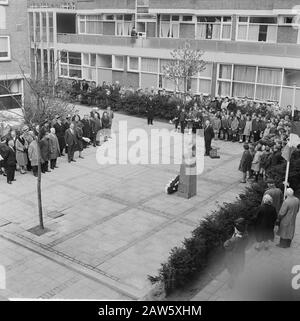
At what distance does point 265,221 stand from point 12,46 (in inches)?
652

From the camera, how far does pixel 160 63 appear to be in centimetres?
3353

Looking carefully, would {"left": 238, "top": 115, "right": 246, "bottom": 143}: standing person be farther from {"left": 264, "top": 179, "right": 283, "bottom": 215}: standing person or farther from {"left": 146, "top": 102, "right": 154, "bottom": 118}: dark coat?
{"left": 264, "top": 179, "right": 283, "bottom": 215}: standing person

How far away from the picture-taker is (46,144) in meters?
18.0

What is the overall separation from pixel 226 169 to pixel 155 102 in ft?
33.5

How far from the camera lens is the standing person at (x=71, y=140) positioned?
1930 cm

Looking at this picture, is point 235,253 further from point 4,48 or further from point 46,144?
point 4,48

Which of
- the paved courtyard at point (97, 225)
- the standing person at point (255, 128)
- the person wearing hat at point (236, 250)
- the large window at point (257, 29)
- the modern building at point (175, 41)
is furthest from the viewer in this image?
the large window at point (257, 29)

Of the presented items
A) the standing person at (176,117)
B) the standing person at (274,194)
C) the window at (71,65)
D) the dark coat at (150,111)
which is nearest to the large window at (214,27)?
the standing person at (176,117)

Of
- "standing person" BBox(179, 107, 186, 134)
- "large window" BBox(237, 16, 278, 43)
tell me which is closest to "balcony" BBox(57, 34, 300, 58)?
"large window" BBox(237, 16, 278, 43)

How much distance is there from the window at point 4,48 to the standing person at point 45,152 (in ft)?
23.0

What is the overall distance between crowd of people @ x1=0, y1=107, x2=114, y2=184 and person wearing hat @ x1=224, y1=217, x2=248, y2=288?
7.61 m

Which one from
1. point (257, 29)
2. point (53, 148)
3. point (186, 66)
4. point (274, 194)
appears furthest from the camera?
point (257, 29)

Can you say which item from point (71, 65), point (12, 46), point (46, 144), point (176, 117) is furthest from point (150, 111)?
point (71, 65)

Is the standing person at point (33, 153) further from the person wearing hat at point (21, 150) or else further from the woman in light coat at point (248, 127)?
the woman in light coat at point (248, 127)
